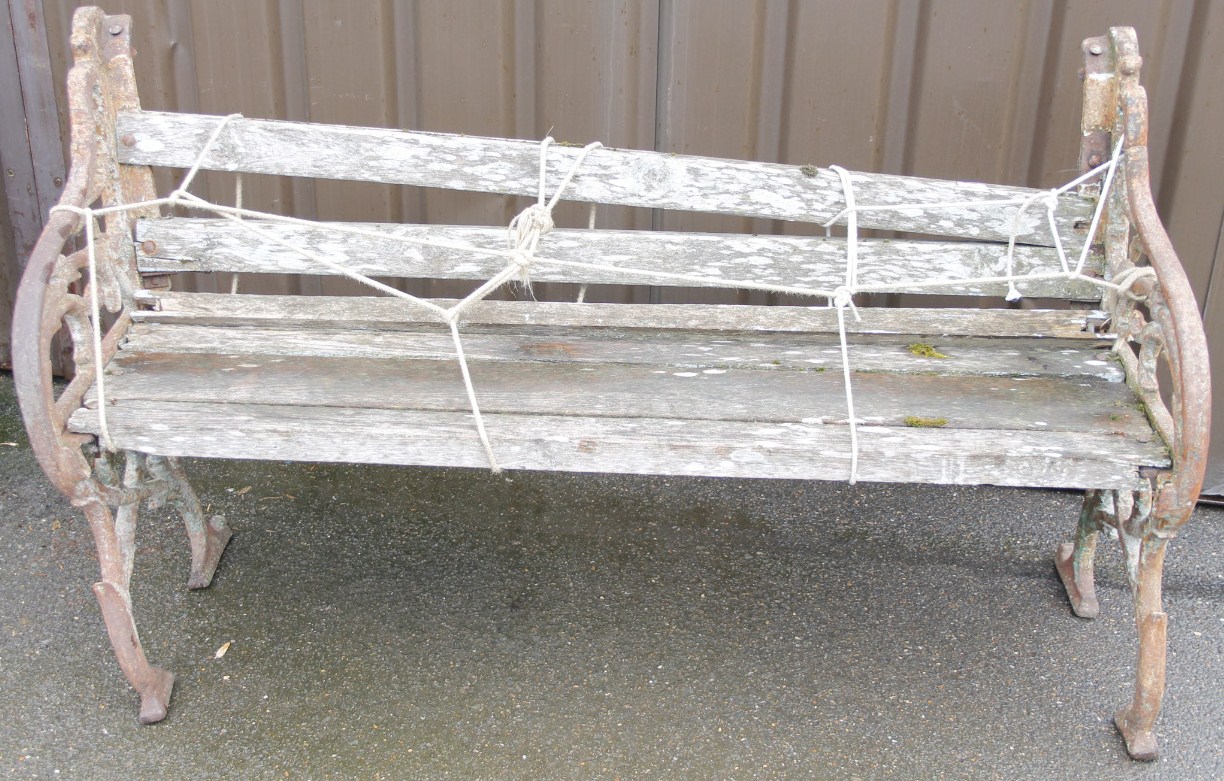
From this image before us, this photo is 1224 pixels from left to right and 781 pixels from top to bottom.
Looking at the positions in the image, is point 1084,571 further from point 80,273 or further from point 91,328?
point 80,273

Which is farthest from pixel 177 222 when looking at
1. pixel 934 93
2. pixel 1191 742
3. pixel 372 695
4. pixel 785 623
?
pixel 1191 742

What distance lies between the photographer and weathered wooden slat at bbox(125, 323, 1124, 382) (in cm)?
219

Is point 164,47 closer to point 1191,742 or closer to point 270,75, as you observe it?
point 270,75

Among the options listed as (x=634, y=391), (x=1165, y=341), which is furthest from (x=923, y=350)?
(x=634, y=391)

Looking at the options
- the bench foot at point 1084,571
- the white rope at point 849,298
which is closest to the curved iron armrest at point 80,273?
the white rope at point 849,298

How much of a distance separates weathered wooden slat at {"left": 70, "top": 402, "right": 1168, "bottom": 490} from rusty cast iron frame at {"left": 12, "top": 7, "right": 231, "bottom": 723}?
0.10 m

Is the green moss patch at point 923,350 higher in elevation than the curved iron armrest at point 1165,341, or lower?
lower

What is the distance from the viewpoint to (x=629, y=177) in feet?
7.77

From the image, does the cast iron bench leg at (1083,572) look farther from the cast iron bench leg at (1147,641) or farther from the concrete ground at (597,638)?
the cast iron bench leg at (1147,641)

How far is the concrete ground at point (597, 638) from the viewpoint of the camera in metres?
2.04

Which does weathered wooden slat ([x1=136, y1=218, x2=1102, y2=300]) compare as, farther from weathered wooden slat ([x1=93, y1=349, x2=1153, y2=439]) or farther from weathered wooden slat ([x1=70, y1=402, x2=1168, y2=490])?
weathered wooden slat ([x1=70, y1=402, x2=1168, y2=490])

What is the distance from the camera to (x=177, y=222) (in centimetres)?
235

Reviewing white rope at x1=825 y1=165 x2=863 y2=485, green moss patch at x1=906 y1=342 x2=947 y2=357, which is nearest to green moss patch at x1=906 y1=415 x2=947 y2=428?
white rope at x1=825 y1=165 x2=863 y2=485

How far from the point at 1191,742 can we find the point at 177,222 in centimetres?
269
